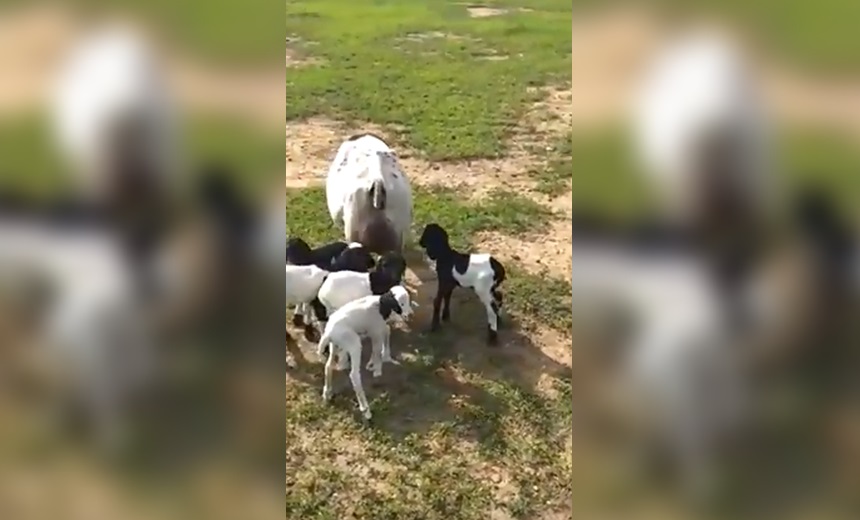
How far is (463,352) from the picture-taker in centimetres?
425

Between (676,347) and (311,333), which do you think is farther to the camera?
(311,333)

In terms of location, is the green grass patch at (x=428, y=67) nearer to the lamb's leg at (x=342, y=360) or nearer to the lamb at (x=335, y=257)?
the lamb at (x=335, y=257)

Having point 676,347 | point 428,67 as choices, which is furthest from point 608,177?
point 428,67

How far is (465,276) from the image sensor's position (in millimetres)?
4348

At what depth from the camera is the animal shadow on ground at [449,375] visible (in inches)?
150

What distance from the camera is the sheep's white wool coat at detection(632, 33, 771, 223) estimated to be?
1078 millimetres

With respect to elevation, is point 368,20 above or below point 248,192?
above

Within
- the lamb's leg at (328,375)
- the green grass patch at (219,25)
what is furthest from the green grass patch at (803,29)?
the lamb's leg at (328,375)

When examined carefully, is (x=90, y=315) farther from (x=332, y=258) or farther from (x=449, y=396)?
(x=332, y=258)

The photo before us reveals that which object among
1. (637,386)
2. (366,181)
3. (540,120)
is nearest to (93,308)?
(637,386)

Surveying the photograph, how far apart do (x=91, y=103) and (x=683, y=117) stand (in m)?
0.71

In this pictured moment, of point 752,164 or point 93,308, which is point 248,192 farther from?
point 752,164

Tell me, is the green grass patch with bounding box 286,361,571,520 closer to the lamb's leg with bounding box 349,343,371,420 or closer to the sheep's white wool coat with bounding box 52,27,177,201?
the lamb's leg with bounding box 349,343,371,420

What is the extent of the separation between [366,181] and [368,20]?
6302 mm
